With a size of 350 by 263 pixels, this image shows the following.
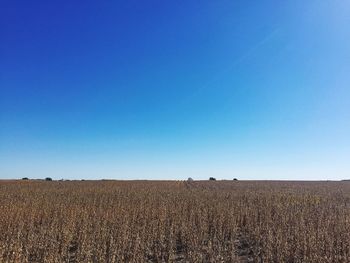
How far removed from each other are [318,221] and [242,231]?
9.28 feet

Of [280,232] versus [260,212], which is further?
[260,212]

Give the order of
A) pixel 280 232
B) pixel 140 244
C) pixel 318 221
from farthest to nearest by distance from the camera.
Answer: pixel 318 221, pixel 280 232, pixel 140 244

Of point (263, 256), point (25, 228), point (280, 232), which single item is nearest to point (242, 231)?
point (280, 232)

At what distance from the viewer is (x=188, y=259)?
34.2 feet

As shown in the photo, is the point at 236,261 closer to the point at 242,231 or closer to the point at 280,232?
the point at 280,232

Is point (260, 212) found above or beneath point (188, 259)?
above

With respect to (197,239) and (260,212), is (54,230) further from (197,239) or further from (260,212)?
(260,212)

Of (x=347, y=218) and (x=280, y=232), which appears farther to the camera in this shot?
(x=347, y=218)

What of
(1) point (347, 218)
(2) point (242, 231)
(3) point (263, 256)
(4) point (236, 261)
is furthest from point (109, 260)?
(1) point (347, 218)

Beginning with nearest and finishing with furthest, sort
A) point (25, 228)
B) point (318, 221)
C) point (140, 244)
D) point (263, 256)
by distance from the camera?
point (263, 256) → point (140, 244) → point (25, 228) → point (318, 221)

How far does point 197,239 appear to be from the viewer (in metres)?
11.6

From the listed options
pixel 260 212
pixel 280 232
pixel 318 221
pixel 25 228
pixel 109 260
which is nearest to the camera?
pixel 109 260

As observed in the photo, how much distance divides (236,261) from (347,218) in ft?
25.0

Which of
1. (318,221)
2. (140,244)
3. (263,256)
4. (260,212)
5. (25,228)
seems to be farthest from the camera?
(260,212)
